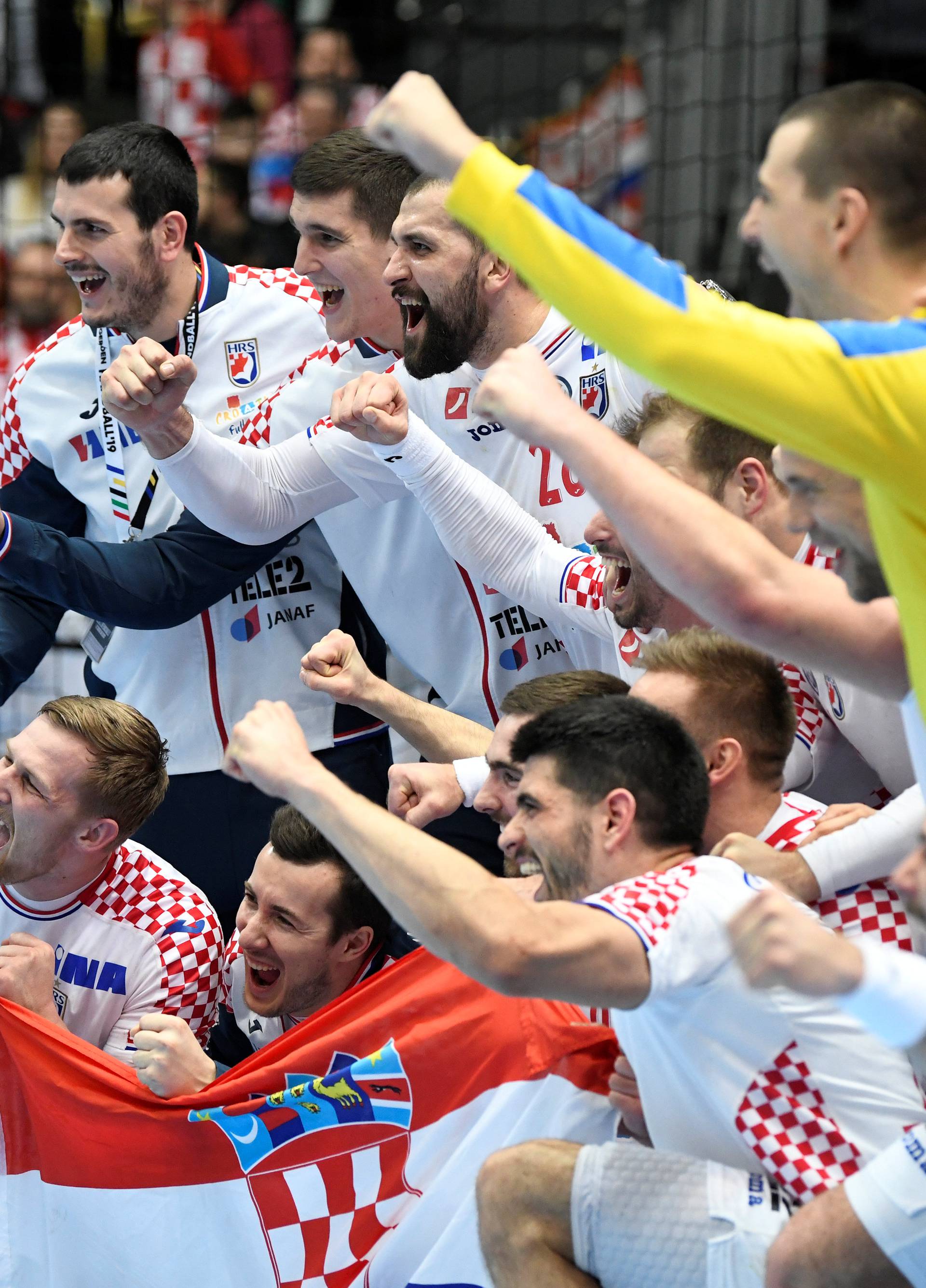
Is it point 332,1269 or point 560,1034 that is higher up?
point 560,1034

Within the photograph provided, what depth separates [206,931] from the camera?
4.14 meters

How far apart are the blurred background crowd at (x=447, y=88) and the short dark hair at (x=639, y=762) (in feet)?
17.0

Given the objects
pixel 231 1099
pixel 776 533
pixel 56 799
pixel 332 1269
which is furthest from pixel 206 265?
pixel 332 1269

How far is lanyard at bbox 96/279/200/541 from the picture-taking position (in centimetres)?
487

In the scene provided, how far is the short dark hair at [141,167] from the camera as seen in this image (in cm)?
488

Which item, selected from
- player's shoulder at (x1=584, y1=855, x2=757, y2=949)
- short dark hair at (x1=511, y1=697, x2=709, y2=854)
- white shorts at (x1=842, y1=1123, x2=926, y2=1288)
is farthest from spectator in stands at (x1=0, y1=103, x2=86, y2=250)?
white shorts at (x1=842, y1=1123, x2=926, y2=1288)

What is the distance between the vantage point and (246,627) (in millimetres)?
4863

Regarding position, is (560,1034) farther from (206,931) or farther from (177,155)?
(177,155)

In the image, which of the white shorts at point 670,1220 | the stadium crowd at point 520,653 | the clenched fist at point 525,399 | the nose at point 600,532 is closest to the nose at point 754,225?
the stadium crowd at point 520,653

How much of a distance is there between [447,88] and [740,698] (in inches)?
253

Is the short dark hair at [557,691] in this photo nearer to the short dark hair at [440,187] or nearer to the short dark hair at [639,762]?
the short dark hair at [639,762]

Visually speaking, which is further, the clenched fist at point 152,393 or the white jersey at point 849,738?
the clenched fist at point 152,393

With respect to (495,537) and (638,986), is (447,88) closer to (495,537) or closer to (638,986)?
(495,537)

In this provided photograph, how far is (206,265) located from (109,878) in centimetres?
178
